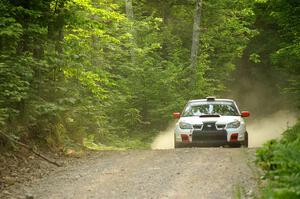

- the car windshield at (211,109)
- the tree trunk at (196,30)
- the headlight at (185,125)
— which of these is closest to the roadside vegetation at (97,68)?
the tree trunk at (196,30)

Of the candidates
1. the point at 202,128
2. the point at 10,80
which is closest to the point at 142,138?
the point at 202,128

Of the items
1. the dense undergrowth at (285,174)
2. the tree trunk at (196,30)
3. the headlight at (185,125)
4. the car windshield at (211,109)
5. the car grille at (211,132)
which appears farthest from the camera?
the tree trunk at (196,30)

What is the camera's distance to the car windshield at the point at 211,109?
17.6 metres

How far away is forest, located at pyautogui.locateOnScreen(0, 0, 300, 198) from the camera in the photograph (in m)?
11.8

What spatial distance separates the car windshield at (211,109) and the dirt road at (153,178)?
11.8ft

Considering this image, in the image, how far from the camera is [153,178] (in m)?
10.4

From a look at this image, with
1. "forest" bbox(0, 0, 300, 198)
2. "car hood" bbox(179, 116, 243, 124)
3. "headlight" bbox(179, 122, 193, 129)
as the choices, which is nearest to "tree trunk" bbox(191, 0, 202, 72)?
"forest" bbox(0, 0, 300, 198)

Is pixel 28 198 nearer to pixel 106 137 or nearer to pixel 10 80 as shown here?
pixel 10 80

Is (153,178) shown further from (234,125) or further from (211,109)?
(211,109)

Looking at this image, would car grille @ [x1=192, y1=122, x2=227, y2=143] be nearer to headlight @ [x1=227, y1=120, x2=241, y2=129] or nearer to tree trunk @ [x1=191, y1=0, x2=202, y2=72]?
headlight @ [x1=227, y1=120, x2=241, y2=129]

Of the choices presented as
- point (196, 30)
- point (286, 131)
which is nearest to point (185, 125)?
point (286, 131)

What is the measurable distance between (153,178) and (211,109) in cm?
783

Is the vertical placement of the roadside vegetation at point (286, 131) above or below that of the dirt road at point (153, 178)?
above

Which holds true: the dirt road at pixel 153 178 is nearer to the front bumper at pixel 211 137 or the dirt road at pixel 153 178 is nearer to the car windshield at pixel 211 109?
the front bumper at pixel 211 137
